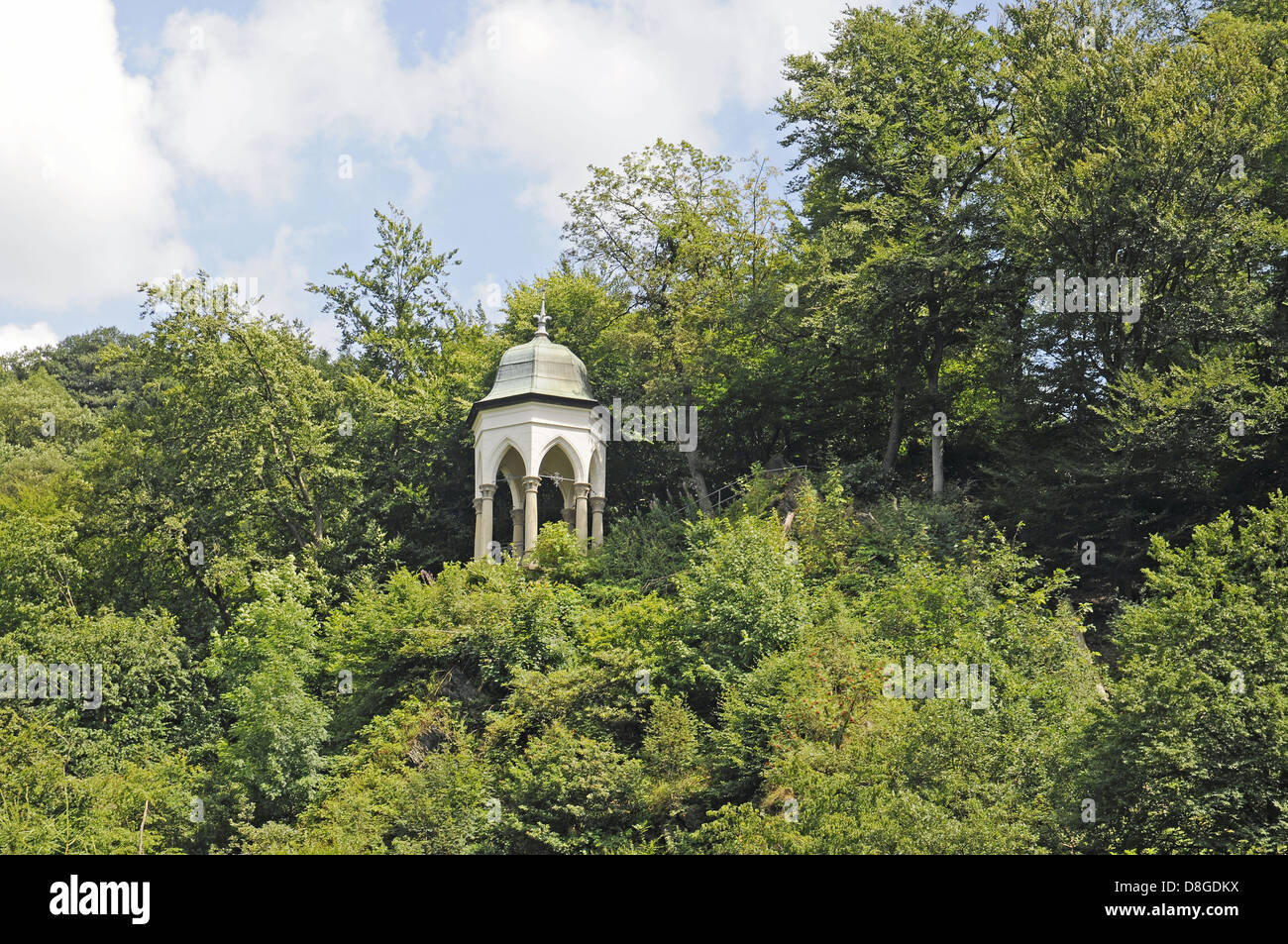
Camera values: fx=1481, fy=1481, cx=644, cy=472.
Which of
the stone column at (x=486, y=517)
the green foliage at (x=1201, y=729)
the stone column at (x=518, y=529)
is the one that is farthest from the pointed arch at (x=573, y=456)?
the green foliage at (x=1201, y=729)

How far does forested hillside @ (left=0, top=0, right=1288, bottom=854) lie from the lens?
71.4 ft

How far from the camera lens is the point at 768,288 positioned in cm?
3556

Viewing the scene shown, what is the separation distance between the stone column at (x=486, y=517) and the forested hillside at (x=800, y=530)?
99.1 inches

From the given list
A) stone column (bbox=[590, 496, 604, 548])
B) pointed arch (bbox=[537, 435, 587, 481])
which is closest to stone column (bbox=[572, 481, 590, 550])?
pointed arch (bbox=[537, 435, 587, 481])

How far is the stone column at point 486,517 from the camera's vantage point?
114 ft

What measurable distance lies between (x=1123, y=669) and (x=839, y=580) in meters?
8.40

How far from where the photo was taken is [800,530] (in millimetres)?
30969

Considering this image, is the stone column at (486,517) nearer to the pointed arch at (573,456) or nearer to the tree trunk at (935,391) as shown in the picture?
the pointed arch at (573,456)

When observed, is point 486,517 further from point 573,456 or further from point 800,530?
point 800,530

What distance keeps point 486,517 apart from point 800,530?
8169 mm

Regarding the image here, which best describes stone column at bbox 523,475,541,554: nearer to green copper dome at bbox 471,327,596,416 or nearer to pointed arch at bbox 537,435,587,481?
pointed arch at bbox 537,435,587,481

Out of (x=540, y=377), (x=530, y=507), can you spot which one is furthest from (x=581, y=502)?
(x=540, y=377)

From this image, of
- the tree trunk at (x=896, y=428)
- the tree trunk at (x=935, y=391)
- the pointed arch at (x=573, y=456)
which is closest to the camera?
the tree trunk at (x=935, y=391)

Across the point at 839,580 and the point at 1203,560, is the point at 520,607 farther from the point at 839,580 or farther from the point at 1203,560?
the point at 1203,560
